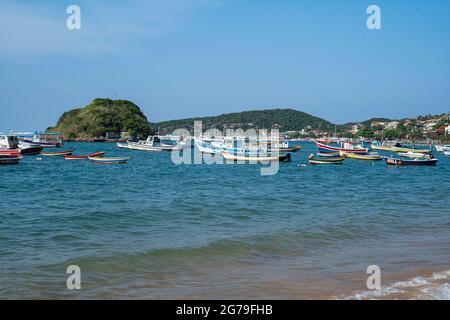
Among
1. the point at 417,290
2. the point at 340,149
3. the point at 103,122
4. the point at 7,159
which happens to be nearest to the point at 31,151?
the point at 7,159

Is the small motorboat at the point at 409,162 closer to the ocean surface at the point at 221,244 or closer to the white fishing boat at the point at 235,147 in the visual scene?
the white fishing boat at the point at 235,147

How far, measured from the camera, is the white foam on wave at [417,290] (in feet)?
27.8

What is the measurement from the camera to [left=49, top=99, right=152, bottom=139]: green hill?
523ft

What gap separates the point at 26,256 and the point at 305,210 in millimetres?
11222

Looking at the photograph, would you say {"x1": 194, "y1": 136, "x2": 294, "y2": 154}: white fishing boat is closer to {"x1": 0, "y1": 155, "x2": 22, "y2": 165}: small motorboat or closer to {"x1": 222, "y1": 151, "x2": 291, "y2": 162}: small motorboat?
{"x1": 222, "y1": 151, "x2": 291, "y2": 162}: small motorboat

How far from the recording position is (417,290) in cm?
883

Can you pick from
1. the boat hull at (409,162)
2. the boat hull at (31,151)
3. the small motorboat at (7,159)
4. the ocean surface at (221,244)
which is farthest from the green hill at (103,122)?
the ocean surface at (221,244)

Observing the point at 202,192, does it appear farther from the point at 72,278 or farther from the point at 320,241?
→ the point at 72,278

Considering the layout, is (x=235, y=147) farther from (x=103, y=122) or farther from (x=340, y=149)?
(x=103, y=122)

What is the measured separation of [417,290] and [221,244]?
5497mm


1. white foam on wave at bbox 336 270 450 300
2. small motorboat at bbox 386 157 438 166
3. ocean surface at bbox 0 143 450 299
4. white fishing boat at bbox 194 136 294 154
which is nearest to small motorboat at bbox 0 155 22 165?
ocean surface at bbox 0 143 450 299

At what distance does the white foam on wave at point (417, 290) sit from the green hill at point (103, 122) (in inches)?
5944
